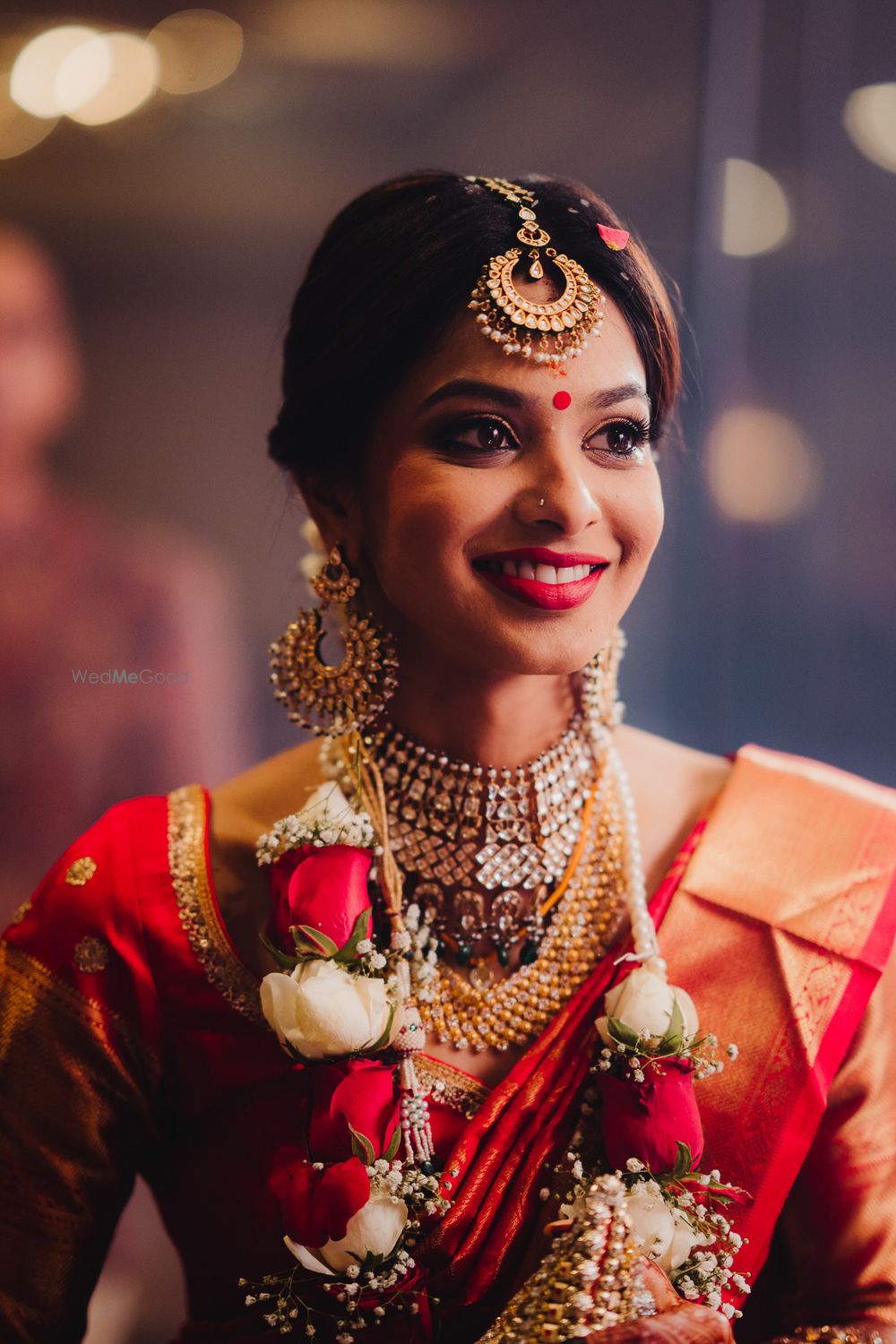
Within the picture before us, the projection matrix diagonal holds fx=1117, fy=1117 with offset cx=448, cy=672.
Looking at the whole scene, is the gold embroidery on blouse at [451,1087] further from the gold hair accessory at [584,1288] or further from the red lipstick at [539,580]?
the red lipstick at [539,580]

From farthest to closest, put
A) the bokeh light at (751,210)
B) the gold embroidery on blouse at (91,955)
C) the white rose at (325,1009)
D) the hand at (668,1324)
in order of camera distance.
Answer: the bokeh light at (751,210), the gold embroidery on blouse at (91,955), the white rose at (325,1009), the hand at (668,1324)

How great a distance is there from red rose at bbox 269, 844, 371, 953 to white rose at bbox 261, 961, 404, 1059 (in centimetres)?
4

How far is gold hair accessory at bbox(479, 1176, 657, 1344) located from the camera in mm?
886

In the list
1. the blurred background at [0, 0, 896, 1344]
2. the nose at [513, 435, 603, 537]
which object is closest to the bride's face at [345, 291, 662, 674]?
the nose at [513, 435, 603, 537]

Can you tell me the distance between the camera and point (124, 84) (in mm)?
1509

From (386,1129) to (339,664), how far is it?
0.47 meters

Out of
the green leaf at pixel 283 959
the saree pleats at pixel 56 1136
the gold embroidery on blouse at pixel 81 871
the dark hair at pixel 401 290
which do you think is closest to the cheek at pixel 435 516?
the dark hair at pixel 401 290

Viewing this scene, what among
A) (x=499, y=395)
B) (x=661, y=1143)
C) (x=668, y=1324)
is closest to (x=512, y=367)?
(x=499, y=395)

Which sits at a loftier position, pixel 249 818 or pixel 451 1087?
pixel 249 818

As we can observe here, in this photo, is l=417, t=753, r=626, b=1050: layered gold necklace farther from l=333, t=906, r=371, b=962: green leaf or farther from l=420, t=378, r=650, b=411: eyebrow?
l=420, t=378, r=650, b=411: eyebrow

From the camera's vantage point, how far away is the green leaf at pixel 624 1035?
1.03 m

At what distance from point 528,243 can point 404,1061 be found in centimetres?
80

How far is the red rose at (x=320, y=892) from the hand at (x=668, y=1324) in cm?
38

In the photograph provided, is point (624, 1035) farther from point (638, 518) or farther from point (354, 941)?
point (638, 518)
